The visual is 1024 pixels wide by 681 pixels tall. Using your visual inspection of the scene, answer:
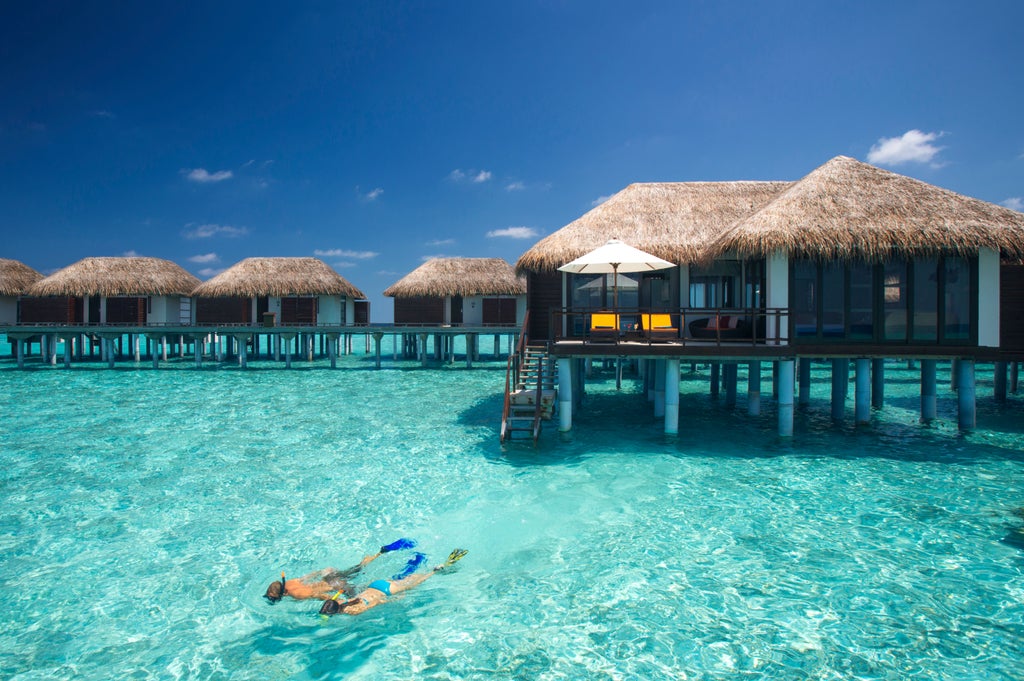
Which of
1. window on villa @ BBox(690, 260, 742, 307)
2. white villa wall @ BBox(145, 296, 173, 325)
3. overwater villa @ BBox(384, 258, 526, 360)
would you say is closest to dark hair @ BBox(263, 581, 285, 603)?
window on villa @ BBox(690, 260, 742, 307)

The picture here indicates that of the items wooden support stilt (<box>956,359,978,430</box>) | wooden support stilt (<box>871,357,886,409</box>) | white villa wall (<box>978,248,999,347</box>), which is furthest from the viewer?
wooden support stilt (<box>871,357,886,409</box>)

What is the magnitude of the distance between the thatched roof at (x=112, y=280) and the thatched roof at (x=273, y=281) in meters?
2.29

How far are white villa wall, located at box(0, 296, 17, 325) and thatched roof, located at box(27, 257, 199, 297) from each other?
8.17 ft

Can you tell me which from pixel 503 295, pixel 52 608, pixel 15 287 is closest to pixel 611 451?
pixel 52 608

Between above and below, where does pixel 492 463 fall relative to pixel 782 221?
below

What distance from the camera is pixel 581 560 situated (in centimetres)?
601

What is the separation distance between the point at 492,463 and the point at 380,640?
5.21 m

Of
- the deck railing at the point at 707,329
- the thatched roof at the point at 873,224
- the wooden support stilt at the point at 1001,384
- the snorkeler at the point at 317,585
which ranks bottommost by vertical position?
the snorkeler at the point at 317,585

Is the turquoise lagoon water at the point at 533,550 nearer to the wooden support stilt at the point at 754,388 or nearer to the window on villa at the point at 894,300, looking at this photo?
the wooden support stilt at the point at 754,388

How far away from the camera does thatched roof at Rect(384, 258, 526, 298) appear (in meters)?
29.5

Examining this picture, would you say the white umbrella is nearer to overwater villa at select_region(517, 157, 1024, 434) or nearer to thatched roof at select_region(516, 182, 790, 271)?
overwater villa at select_region(517, 157, 1024, 434)

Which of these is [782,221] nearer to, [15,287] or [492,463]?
[492,463]

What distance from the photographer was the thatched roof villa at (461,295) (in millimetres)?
29609

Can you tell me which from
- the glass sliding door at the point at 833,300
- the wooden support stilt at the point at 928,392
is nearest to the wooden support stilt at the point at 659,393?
the glass sliding door at the point at 833,300
